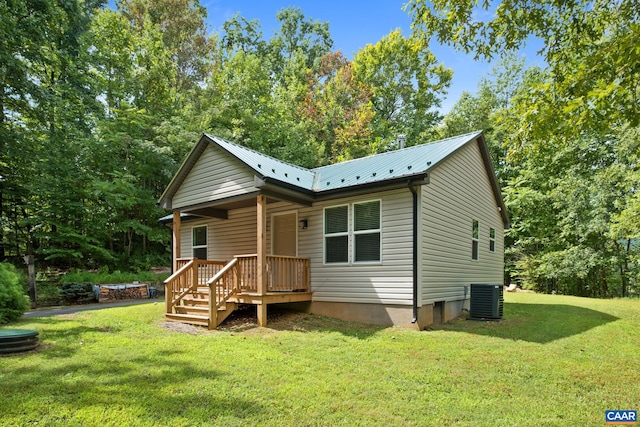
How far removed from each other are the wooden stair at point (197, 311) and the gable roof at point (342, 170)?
9.42 ft

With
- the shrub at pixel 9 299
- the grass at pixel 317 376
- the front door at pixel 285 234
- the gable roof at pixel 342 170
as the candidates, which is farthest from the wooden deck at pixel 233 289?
the shrub at pixel 9 299

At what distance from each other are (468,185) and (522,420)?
27.4 feet

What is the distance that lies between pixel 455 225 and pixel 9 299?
34.6ft

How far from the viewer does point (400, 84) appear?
2830cm

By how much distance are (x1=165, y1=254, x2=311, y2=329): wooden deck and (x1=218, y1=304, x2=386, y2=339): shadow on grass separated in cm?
39

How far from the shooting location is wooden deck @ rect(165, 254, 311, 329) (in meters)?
8.53

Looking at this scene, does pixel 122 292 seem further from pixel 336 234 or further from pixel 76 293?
pixel 336 234

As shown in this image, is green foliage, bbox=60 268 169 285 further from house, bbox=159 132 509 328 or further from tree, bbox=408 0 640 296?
tree, bbox=408 0 640 296

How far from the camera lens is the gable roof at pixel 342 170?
8.61 m

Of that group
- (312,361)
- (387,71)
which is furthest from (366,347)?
(387,71)

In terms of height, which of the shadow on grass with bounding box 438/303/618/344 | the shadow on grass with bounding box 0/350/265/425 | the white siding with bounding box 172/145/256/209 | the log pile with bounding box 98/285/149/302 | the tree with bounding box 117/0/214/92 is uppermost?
the tree with bounding box 117/0/214/92

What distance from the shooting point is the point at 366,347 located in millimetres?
6684

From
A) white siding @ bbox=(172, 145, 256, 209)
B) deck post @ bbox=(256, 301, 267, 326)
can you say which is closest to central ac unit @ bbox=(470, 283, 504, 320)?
deck post @ bbox=(256, 301, 267, 326)

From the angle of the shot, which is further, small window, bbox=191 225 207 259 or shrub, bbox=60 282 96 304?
shrub, bbox=60 282 96 304
